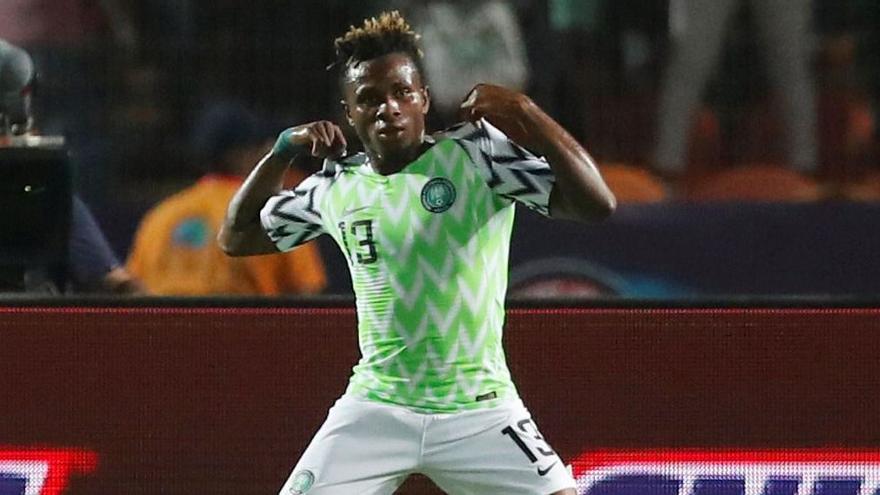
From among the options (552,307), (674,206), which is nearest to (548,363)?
(552,307)

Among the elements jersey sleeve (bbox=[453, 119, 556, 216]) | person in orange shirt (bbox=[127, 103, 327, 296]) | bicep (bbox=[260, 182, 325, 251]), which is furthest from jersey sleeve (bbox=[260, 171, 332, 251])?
person in orange shirt (bbox=[127, 103, 327, 296])


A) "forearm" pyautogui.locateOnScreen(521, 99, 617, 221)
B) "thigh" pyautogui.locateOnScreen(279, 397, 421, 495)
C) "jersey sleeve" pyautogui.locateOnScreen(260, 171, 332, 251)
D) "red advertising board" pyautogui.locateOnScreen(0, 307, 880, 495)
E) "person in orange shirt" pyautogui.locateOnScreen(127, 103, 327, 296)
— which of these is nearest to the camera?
"forearm" pyautogui.locateOnScreen(521, 99, 617, 221)

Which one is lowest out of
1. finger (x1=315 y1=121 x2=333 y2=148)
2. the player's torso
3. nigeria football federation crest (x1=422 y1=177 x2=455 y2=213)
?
the player's torso

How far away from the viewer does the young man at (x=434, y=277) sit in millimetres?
4441

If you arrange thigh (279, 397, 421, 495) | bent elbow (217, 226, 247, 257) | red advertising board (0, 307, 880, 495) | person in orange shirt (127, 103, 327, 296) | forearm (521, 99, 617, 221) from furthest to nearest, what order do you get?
person in orange shirt (127, 103, 327, 296)
red advertising board (0, 307, 880, 495)
bent elbow (217, 226, 247, 257)
thigh (279, 397, 421, 495)
forearm (521, 99, 617, 221)

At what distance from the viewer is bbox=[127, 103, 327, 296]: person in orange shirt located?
254 inches

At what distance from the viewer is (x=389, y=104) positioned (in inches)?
177

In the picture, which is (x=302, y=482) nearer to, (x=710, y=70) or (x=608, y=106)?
(x=608, y=106)

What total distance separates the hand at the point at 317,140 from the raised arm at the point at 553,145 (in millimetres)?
367

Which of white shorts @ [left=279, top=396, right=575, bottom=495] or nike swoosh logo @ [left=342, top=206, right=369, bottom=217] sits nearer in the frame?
white shorts @ [left=279, top=396, right=575, bottom=495]

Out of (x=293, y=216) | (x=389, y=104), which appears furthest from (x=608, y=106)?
(x=389, y=104)

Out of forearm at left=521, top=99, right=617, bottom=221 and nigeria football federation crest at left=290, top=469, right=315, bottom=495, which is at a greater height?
forearm at left=521, top=99, right=617, bottom=221

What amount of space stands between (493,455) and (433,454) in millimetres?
144

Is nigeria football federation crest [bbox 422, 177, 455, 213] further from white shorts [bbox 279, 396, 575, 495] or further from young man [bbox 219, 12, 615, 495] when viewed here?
white shorts [bbox 279, 396, 575, 495]
